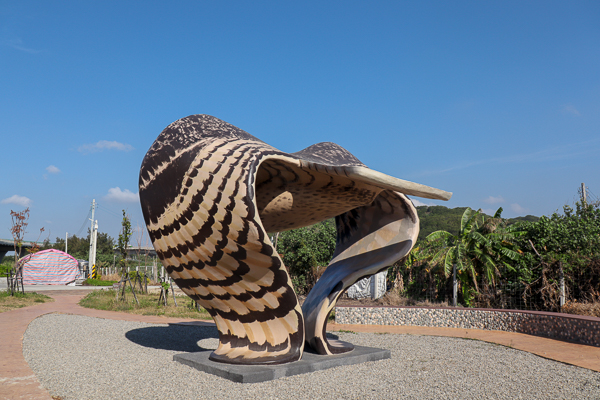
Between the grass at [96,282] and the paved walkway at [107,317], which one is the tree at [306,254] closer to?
the paved walkway at [107,317]

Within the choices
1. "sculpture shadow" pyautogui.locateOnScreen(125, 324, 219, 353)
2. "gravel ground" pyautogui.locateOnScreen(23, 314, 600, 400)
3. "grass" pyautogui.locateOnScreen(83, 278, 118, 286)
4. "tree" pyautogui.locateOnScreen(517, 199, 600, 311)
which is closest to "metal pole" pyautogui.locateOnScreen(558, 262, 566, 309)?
"tree" pyautogui.locateOnScreen(517, 199, 600, 311)

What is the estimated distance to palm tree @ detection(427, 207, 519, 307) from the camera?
520 inches

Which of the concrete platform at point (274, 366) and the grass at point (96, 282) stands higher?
the concrete platform at point (274, 366)

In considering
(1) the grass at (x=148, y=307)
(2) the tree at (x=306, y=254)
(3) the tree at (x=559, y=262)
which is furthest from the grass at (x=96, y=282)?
(3) the tree at (x=559, y=262)

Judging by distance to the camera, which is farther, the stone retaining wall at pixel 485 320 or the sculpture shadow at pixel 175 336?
the stone retaining wall at pixel 485 320

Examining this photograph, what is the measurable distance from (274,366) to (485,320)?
7.71m

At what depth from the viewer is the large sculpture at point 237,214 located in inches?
199

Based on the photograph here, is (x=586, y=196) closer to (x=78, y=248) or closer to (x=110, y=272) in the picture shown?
(x=110, y=272)

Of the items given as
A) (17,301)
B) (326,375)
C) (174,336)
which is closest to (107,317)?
(174,336)

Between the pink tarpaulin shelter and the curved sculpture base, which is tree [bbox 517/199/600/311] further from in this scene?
the pink tarpaulin shelter

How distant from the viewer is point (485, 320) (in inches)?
436

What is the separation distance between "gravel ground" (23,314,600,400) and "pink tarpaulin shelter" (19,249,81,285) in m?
25.6

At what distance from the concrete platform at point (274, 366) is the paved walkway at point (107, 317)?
1.75 m

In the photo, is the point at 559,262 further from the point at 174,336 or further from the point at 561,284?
the point at 174,336
